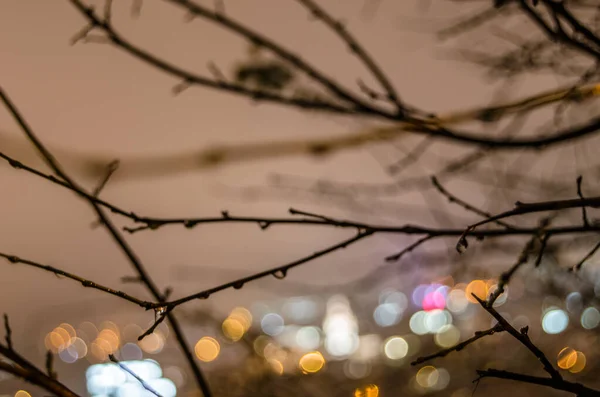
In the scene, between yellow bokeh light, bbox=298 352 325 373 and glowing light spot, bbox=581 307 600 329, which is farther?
glowing light spot, bbox=581 307 600 329

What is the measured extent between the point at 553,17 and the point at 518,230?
1.82 feet

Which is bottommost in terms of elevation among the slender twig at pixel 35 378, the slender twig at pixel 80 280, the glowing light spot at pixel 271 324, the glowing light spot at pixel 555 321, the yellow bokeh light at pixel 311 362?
the slender twig at pixel 35 378

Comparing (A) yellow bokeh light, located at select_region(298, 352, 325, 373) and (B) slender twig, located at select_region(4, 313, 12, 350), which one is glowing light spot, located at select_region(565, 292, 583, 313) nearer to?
(A) yellow bokeh light, located at select_region(298, 352, 325, 373)

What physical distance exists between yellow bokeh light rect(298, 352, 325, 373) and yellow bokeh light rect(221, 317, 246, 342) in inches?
22.0

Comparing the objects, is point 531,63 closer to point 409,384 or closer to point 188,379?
point 409,384

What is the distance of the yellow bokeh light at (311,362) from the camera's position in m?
3.20

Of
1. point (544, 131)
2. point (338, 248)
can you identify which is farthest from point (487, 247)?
point (338, 248)


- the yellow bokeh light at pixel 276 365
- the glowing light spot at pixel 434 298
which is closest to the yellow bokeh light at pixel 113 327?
the yellow bokeh light at pixel 276 365

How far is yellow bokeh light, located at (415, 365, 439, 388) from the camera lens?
3.89 metres

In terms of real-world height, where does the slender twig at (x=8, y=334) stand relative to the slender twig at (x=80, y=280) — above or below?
below

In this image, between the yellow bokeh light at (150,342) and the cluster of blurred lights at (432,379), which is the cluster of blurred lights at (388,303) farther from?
the yellow bokeh light at (150,342)

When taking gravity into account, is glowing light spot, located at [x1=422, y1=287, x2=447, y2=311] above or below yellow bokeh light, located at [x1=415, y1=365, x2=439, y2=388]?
above

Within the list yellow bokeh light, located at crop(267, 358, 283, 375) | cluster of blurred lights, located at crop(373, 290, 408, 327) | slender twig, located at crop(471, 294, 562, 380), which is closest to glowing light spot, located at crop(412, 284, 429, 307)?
cluster of blurred lights, located at crop(373, 290, 408, 327)

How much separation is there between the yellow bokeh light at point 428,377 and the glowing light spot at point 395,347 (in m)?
0.86
